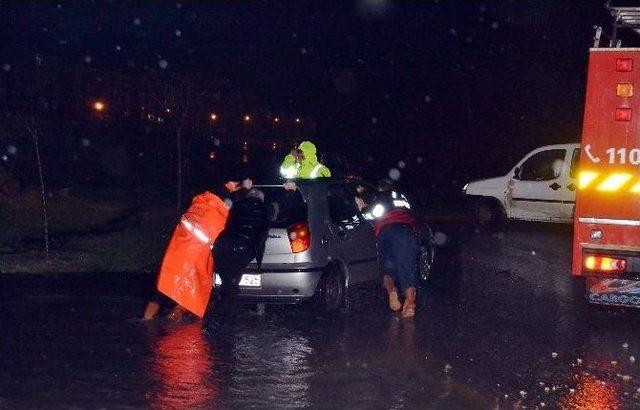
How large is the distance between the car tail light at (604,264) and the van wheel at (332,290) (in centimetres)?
276

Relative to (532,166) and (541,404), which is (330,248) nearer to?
(541,404)

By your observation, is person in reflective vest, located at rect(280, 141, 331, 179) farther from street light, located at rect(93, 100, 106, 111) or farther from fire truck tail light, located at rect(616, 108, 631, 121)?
street light, located at rect(93, 100, 106, 111)

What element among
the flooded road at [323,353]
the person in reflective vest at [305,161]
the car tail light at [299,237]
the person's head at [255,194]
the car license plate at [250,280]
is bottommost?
the flooded road at [323,353]

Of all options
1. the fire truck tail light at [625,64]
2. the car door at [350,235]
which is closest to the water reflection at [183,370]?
the car door at [350,235]

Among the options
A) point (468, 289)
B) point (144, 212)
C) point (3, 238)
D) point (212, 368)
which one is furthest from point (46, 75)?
point (212, 368)

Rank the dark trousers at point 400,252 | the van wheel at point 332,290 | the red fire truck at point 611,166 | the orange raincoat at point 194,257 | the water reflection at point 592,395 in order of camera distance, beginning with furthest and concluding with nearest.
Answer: the dark trousers at point 400,252 → the van wheel at point 332,290 → the orange raincoat at point 194,257 → the red fire truck at point 611,166 → the water reflection at point 592,395

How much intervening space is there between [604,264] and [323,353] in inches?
117

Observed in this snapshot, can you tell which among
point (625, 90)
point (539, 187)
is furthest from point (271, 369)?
point (539, 187)

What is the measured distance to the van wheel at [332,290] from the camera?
10.1 meters

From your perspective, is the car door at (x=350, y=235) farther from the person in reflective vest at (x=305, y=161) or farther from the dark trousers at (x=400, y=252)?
the person in reflective vest at (x=305, y=161)

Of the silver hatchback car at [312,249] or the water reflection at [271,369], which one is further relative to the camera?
the silver hatchback car at [312,249]

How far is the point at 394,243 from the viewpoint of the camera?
1032cm

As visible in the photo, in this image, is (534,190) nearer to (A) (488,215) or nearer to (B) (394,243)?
(A) (488,215)

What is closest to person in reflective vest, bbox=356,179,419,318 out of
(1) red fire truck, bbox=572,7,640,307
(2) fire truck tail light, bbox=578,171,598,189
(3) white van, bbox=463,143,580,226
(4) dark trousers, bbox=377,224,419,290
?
(4) dark trousers, bbox=377,224,419,290
